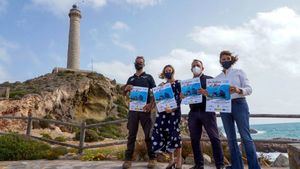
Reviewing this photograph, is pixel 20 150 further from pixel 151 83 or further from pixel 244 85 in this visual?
pixel 244 85

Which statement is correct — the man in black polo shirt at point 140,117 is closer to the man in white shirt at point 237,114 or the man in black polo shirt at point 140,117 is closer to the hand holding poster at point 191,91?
the hand holding poster at point 191,91

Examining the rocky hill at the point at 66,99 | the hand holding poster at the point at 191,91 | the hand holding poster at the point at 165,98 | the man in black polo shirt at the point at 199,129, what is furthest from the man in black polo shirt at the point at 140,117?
the rocky hill at the point at 66,99

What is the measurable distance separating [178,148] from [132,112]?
3.80 feet

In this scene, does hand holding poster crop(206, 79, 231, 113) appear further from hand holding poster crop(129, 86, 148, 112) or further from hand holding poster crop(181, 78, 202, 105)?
hand holding poster crop(129, 86, 148, 112)

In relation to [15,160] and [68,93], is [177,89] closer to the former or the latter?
[15,160]

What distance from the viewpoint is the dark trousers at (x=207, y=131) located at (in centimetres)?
468

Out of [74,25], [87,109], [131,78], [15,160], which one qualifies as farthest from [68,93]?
[131,78]

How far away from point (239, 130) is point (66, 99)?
103ft

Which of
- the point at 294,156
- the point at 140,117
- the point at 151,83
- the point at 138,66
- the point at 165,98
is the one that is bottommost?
the point at 294,156

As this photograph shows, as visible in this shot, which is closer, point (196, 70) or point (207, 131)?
point (207, 131)

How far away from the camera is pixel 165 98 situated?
5.16 metres

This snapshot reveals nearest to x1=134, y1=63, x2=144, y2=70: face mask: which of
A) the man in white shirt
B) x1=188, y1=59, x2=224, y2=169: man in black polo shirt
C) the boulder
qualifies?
x1=188, y1=59, x2=224, y2=169: man in black polo shirt

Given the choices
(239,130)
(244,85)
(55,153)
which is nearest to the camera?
(239,130)

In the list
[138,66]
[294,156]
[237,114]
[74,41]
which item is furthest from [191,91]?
Result: [74,41]
